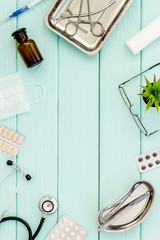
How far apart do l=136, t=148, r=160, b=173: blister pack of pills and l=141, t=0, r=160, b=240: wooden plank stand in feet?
0.04

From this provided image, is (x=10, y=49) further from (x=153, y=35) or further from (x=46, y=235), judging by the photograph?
(x=46, y=235)

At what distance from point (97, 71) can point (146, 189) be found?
1.18 feet

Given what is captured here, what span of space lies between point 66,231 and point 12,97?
1.35 ft


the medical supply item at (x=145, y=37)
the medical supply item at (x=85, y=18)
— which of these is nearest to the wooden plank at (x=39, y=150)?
the medical supply item at (x=85, y=18)

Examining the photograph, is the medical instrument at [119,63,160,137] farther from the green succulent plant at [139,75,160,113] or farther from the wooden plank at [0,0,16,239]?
the wooden plank at [0,0,16,239]

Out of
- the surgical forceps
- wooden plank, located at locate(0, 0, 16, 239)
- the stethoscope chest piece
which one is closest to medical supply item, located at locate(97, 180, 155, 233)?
the stethoscope chest piece

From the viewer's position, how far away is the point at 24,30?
990mm

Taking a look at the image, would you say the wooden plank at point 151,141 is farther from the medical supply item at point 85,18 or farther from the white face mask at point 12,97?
the white face mask at point 12,97

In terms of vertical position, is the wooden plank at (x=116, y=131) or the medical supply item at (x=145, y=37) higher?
the medical supply item at (x=145, y=37)

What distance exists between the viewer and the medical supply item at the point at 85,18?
1002 millimetres

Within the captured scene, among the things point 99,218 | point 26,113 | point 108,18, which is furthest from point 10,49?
point 99,218

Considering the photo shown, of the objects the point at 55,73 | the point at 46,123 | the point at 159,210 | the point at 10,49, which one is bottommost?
the point at 159,210

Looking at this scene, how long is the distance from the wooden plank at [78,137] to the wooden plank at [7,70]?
0.45 feet

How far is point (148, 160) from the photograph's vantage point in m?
1.04
